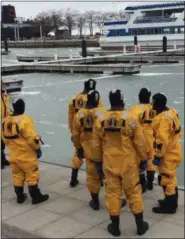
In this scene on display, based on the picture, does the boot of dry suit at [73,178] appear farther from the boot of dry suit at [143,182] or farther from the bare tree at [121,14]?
the bare tree at [121,14]

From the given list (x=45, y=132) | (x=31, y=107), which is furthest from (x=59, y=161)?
(x=31, y=107)

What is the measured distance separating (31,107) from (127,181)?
40.2ft

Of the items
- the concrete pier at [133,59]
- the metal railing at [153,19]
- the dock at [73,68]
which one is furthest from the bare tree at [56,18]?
the dock at [73,68]

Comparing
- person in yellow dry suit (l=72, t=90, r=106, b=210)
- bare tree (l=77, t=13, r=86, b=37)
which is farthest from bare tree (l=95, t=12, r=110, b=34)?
person in yellow dry suit (l=72, t=90, r=106, b=210)

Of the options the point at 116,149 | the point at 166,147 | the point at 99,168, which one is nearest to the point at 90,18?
the point at 99,168

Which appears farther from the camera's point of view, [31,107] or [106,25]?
[106,25]

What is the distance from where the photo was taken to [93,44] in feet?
235

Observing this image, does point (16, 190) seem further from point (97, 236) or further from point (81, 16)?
point (81, 16)

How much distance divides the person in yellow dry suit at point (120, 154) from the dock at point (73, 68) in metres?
22.7

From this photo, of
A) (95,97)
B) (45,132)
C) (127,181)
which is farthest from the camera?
(45,132)

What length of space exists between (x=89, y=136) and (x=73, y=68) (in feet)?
82.0

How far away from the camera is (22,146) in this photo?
5449 mm

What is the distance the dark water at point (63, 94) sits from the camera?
1008 centimetres

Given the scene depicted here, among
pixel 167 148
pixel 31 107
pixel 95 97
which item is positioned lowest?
pixel 31 107
